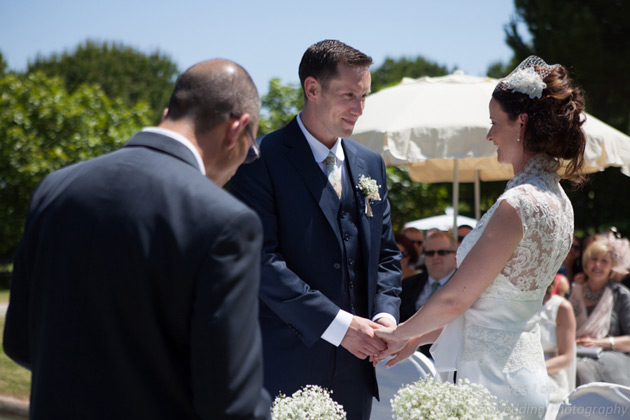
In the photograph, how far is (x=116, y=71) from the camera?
46.8 meters

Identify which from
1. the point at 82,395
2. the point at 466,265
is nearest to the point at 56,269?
the point at 82,395

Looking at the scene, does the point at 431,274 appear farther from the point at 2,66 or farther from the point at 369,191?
the point at 2,66

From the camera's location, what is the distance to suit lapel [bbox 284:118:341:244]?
3.20 m

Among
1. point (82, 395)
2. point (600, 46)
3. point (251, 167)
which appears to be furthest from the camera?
point (600, 46)

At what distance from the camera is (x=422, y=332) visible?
2945mm

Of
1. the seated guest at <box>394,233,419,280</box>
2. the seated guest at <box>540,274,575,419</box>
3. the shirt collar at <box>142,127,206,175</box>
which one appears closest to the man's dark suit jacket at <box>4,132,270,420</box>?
the shirt collar at <box>142,127,206,175</box>

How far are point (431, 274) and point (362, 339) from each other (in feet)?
13.3

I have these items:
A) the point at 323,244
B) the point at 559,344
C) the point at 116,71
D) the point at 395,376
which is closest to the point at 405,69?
the point at 116,71

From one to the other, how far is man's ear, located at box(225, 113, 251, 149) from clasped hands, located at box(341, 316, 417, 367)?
5.11 ft

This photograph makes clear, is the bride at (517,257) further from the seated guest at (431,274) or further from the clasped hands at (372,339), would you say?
the seated guest at (431,274)

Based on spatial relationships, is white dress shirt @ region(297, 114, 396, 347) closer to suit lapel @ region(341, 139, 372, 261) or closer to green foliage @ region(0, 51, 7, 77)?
suit lapel @ region(341, 139, 372, 261)

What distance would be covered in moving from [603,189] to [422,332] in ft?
53.9

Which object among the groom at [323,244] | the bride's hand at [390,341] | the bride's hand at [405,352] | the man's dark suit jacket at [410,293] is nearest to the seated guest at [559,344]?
the man's dark suit jacket at [410,293]

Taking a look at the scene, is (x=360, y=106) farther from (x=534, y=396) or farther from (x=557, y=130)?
(x=534, y=396)
